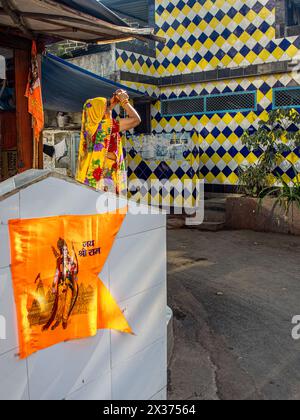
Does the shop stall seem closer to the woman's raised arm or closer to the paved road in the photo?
the woman's raised arm

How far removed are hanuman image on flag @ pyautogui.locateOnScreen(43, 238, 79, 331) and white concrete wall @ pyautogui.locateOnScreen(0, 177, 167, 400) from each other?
13 centimetres

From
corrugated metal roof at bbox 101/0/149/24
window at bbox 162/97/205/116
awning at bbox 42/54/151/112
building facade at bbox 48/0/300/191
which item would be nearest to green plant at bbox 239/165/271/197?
building facade at bbox 48/0/300/191

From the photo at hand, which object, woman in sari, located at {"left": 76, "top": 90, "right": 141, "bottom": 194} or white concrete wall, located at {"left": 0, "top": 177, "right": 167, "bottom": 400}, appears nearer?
white concrete wall, located at {"left": 0, "top": 177, "right": 167, "bottom": 400}

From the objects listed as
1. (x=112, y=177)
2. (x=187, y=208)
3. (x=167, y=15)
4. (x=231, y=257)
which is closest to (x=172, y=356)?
(x=112, y=177)

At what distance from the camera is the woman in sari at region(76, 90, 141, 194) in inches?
165

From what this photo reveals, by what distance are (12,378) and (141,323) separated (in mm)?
831

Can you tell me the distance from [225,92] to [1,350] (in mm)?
9468

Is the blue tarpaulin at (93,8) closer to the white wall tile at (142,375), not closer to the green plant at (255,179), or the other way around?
the white wall tile at (142,375)

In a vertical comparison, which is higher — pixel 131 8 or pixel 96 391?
pixel 131 8

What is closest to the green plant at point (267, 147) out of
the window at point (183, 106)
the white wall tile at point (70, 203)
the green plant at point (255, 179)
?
the green plant at point (255, 179)

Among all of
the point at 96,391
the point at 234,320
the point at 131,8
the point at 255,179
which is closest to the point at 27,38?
the point at 234,320

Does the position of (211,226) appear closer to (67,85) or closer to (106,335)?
(67,85)

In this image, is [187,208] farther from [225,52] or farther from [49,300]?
[49,300]

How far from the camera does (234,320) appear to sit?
432 centimetres
